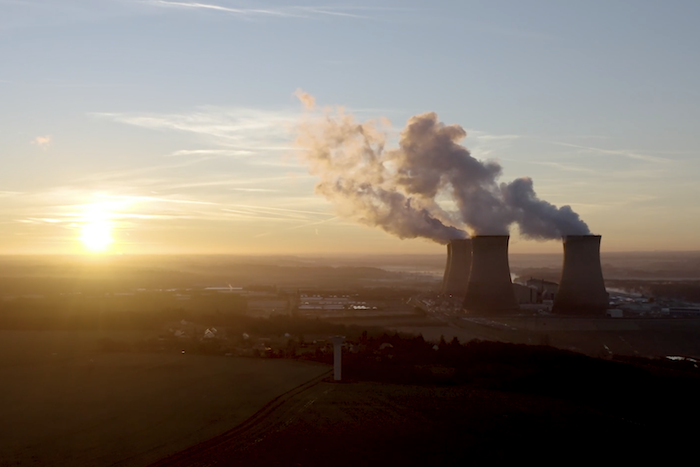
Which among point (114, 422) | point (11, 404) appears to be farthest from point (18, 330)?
point (114, 422)

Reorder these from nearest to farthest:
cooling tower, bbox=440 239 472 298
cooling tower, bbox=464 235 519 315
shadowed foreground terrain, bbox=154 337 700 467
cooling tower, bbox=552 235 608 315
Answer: shadowed foreground terrain, bbox=154 337 700 467 < cooling tower, bbox=552 235 608 315 < cooling tower, bbox=464 235 519 315 < cooling tower, bbox=440 239 472 298

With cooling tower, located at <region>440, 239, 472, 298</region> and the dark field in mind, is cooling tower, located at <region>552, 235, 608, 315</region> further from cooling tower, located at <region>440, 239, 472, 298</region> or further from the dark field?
the dark field

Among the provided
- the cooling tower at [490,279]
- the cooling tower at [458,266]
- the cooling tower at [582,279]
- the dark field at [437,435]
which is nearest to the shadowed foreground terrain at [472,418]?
the dark field at [437,435]

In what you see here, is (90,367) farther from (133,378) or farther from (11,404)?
(11,404)

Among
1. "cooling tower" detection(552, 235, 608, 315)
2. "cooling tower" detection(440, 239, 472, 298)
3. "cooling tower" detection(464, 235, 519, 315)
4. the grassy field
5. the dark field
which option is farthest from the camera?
"cooling tower" detection(440, 239, 472, 298)

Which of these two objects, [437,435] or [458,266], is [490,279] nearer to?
[458,266]

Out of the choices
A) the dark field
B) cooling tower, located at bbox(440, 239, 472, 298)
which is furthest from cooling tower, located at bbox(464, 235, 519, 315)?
the dark field

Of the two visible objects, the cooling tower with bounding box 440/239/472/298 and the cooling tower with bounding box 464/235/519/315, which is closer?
the cooling tower with bounding box 464/235/519/315
